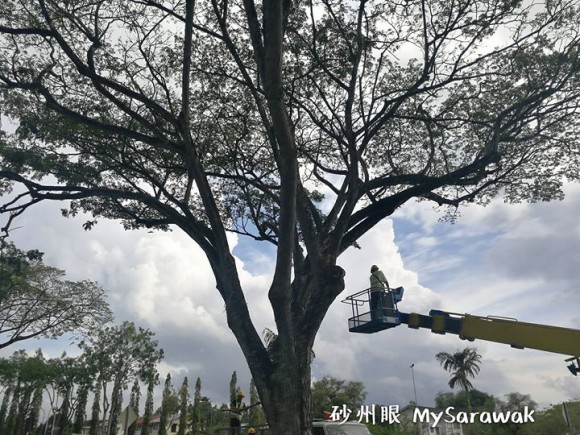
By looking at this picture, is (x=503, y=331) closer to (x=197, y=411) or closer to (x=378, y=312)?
(x=378, y=312)

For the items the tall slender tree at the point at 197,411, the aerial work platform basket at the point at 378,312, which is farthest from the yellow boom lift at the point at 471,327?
the tall slender tree at the point at 197,411

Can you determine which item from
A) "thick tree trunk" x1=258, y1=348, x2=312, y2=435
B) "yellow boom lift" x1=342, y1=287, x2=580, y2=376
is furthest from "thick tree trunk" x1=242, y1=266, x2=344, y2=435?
"yellow boom lift" x1=342, y1=287, x2=580, y2=376

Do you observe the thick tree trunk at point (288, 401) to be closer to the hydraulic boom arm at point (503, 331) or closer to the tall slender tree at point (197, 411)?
the hydraulic boom arm at point (503, 331)

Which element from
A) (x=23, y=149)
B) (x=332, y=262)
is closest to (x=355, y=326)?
(x=332, y=262)

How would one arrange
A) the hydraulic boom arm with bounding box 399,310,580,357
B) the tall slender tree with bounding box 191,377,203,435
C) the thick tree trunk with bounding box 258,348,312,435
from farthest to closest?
the tall slender tree with bounding box 191,377,203,435, the hydraulic boom arm with bounding box 399,310,580,357, the thick tree trunk with bounding box 258,348,312,435

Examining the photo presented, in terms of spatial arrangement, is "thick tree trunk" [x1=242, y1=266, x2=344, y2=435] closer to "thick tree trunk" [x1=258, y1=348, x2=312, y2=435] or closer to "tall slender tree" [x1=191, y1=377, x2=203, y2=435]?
"thick tree trunk" [x1=258, y1=348, x2=312, y2=435]

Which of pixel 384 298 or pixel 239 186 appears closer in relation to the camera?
pixel 384 298

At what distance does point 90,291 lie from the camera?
25.7 meters

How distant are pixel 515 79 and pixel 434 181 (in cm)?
309

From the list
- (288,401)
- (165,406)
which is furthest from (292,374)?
(165,406)

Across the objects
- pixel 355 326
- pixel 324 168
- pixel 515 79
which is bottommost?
pixel 355 326

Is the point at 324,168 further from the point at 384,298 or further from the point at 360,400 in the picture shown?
the point at 360,400

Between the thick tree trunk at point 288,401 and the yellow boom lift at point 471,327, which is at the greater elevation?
the yellow boom lift at point 471,327

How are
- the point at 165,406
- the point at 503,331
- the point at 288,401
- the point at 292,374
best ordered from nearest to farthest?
1. the point at 288,401
2. the point at 292,374
3. the point at 503,331
4. the point at 165,406
